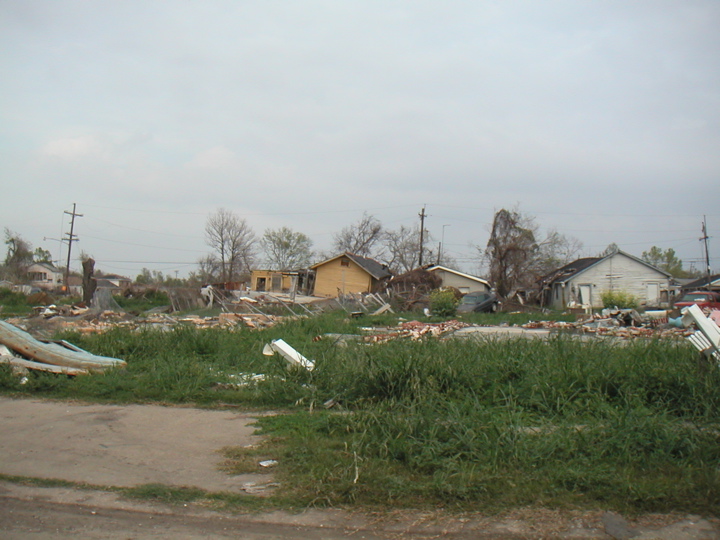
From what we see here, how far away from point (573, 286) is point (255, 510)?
40.9 meters

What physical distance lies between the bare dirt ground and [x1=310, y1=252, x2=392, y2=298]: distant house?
41.3 meters

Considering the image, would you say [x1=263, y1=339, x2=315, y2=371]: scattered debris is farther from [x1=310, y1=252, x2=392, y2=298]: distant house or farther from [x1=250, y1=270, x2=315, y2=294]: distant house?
[x1=250, y1=270, x2=315, y2=294]: distant house

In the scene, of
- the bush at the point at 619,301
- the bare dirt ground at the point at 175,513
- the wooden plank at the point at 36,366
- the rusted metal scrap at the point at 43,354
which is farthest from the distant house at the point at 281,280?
the bare dirt ground at the point at 175,513

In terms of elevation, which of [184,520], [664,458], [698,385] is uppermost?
[698,385]

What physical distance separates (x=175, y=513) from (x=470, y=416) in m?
3.05

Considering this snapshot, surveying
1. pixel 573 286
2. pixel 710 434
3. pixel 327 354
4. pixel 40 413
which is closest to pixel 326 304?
pixel 573 286

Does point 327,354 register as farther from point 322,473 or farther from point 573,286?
point 573,286

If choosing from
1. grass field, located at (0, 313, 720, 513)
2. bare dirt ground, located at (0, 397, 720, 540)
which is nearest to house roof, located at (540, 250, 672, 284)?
grass field, located at (0, 313, 720, 513)

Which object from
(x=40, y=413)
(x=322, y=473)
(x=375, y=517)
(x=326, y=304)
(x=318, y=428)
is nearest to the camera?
(x=375, y=517)

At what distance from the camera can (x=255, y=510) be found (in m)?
4.20

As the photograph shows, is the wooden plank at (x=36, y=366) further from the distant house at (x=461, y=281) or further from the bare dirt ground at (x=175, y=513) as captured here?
the distant house at (x=461, y=281)

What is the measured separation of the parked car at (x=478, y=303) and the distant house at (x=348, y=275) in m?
12.8

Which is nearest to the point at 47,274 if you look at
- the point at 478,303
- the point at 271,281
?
the point at 271,281

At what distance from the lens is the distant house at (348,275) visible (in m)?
47.8
